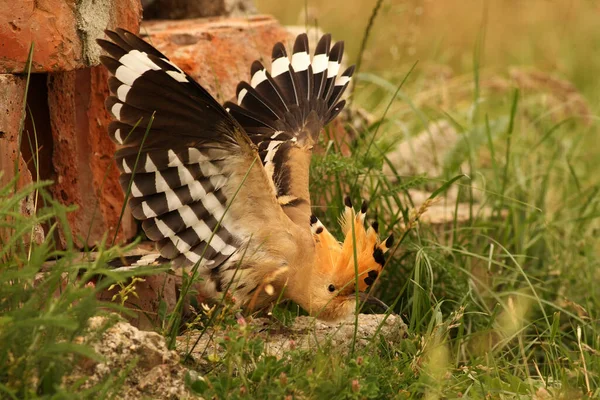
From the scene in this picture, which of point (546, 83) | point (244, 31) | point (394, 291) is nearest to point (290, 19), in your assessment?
point (546, 83)

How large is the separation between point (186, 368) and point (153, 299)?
0.69 metres

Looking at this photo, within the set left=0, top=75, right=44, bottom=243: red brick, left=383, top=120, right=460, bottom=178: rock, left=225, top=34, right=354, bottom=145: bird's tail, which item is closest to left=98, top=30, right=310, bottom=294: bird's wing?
left=0, top=75, right=44, bottom=243: red brick

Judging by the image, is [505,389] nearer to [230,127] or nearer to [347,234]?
[347,234]

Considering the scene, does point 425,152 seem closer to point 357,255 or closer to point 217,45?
point 217,45

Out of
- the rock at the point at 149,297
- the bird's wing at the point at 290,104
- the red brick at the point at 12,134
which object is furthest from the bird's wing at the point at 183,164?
the bird's wing at the point at 290,104

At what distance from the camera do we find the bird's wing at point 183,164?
110 inches

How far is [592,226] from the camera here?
4.72 m

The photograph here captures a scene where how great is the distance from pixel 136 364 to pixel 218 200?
0.79 m

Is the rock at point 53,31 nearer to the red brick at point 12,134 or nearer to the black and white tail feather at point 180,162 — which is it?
the red brick at point 12,134

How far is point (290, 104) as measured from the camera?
3668 mm

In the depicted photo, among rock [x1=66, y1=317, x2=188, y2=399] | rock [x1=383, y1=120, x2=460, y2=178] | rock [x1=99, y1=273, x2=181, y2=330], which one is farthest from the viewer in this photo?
rock [x1=383, y1=120, x2=460, y2=178]

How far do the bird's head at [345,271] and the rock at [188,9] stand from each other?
1653 mm

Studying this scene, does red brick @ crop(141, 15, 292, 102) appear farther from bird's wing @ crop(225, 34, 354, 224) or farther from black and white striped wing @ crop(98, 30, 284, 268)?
black and white striped wing @ crop(98, 30, 284, 268)

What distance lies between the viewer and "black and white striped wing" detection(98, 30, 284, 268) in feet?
9.12
